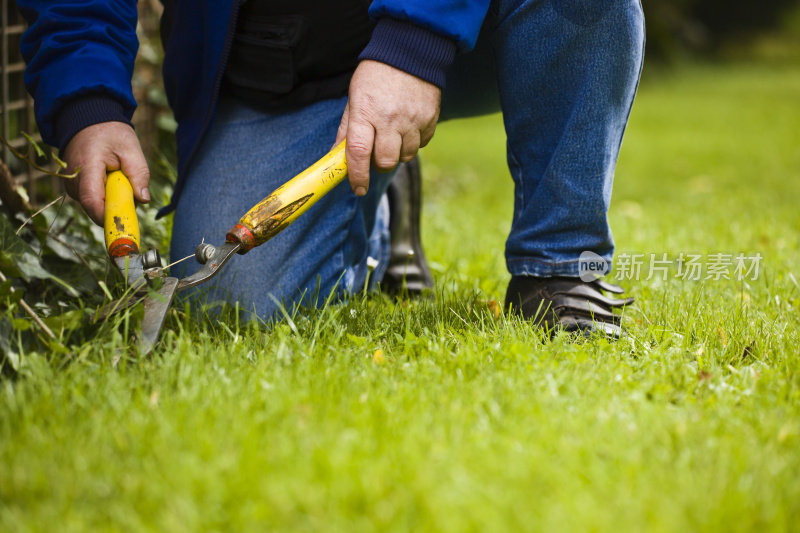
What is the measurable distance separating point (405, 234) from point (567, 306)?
0.79m

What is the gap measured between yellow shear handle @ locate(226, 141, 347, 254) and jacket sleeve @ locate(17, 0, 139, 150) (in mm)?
470

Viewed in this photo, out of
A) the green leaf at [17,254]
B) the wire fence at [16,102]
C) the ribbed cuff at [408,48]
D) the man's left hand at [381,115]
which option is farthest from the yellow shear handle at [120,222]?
the wire fence at [16,102]

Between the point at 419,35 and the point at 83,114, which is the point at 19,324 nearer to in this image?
the point at 83,114

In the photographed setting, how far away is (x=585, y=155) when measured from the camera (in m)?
1.65

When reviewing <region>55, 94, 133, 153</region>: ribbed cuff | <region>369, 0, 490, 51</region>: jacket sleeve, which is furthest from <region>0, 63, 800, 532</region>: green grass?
<region>369, 0, 490, 51</region>: jacket sleeve

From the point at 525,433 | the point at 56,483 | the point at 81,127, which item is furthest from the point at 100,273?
the point at 525,433

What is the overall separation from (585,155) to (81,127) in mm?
1143

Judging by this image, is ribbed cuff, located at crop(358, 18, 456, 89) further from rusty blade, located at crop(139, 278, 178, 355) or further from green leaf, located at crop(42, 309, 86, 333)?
green leaf, located at crop(42, 309, 86, 333)

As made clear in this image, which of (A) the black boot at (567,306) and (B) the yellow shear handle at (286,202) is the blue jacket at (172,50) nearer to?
(B) the yellow shear handle at (286,202)

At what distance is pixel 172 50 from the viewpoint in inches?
75.3

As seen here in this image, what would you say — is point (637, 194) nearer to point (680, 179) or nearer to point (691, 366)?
point (680, 179)

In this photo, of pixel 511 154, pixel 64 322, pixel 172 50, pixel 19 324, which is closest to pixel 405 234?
pixel 511 154

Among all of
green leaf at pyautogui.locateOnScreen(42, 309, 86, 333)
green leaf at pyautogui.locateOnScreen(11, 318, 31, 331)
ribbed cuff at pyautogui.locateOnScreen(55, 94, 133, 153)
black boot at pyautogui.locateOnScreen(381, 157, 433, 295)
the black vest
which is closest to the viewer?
green leaf at pyautogui.locateOnScreen(11, 318, 31, 331)

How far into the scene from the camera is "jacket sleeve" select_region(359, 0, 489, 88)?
140cm
